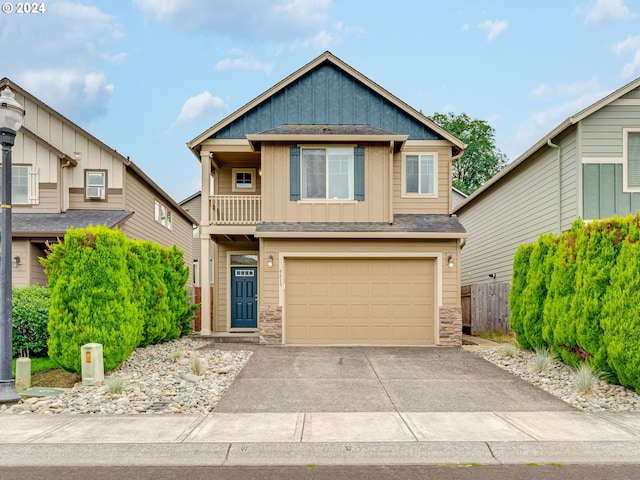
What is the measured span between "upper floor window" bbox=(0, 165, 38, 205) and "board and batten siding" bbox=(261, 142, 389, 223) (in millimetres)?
6876

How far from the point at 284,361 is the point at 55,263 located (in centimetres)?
477

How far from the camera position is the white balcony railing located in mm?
15016

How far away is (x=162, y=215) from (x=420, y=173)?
10.4 m

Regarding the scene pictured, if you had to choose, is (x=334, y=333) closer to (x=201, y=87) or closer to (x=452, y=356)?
(x=452, y=356)

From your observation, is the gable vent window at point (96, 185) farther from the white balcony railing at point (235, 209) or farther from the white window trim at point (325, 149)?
the white window trim at point (325, 149)

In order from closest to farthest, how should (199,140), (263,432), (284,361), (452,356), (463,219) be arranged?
(263,432) < (284,361) < (452,356) < (199,140) < (463,219)

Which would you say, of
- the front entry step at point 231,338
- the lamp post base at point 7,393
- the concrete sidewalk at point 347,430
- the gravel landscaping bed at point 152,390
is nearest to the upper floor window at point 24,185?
the front entry step at point 231,338

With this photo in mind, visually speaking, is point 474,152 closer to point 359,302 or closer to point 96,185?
point 359,302

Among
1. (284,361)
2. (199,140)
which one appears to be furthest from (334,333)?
(199,140)

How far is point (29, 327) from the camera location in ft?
34.3

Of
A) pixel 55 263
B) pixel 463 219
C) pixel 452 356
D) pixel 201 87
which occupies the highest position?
pixel 201 87

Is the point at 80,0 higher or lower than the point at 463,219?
higher

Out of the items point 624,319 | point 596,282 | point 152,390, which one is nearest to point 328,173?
point 596,282

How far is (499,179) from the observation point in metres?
18.7
